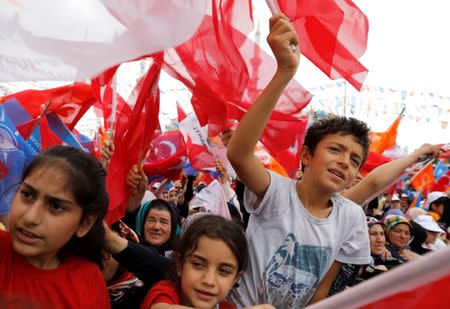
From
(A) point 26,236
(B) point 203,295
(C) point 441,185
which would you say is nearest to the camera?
(A) point 26,236

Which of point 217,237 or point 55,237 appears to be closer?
point 55,237

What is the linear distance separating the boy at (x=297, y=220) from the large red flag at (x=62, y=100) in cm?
197

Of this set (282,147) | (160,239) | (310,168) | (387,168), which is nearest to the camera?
(310,168)

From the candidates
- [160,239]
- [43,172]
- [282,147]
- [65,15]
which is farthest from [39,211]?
[160,239]

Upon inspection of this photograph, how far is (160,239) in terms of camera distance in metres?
3.67

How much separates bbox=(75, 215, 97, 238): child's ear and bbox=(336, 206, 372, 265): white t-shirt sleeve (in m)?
0.84

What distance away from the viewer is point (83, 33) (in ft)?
4.99

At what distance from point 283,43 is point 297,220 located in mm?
594

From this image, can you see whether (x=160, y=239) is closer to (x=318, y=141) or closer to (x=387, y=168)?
(x=387, y=168)

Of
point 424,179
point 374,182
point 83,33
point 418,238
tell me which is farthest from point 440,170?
point 83,33

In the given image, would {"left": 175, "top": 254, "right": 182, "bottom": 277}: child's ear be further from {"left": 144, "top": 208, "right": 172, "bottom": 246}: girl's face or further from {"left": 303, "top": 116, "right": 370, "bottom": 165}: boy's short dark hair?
{"left": 144, "top": 208, "right": 172, "bottom": 246}: girl's face

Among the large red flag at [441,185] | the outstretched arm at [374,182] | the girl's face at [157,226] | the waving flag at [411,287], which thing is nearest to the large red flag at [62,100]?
the girl's face at [157,226]

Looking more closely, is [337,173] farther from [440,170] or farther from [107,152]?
[440,170]

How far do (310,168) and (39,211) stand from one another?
941mm
